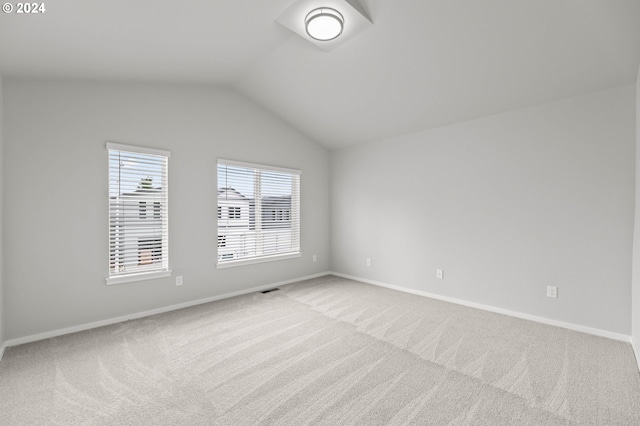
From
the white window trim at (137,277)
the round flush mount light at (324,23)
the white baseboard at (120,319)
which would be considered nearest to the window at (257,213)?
the white baseboard at (120,319)

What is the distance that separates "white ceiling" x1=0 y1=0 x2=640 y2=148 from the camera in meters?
2.18

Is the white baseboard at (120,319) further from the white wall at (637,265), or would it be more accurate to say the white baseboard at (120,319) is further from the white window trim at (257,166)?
the white wall at (637,265)

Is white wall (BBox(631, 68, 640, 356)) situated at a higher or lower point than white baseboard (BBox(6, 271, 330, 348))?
higher

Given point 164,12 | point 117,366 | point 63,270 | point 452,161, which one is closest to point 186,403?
point 117,366

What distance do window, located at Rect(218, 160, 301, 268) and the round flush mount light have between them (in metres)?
2.20

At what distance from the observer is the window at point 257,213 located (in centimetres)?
420

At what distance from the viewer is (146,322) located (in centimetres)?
324

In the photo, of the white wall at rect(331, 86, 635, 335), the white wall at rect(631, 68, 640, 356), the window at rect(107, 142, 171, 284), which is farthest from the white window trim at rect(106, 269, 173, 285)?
the white wall at rect(631, 68, 640, 356)

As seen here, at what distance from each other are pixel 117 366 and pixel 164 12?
2.91 meters

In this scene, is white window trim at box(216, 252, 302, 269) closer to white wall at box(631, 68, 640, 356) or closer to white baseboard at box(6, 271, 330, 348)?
white baseboard at box(6, 271, 330, 348)

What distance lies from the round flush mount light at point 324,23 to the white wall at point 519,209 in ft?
7.25

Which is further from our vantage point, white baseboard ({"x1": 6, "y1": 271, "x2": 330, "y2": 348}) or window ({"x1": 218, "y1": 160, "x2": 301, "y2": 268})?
window ({"x1": 218, "y1": 160, "x2": 301, "y2": 268})

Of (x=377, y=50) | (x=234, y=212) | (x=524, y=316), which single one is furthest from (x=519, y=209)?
(x=234, y=212)

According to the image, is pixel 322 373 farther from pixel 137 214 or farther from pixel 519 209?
pixel 519 209
